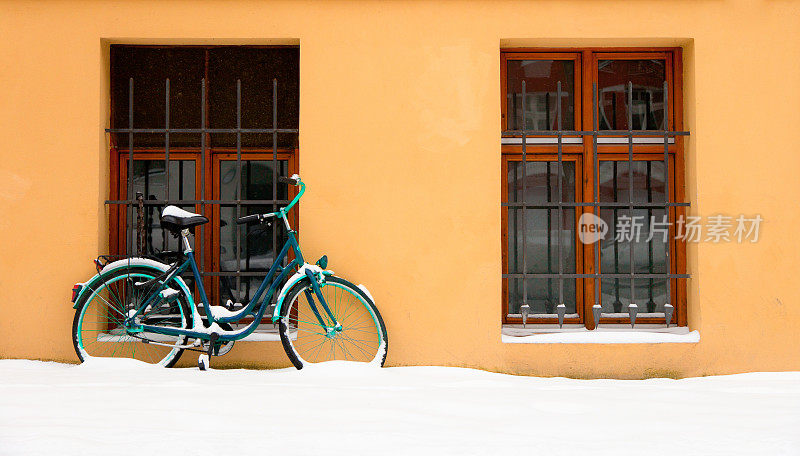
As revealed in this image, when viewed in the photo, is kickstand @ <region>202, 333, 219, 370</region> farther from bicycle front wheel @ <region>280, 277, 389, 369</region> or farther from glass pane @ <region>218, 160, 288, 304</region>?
glass pane @ <region>218, 160, 288, 304</region>

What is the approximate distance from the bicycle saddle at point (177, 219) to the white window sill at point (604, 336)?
2121 mm

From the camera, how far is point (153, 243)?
5.03 metres

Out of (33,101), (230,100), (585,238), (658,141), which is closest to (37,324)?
(33,101)

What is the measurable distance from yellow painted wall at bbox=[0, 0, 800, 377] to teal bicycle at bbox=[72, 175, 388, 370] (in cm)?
19

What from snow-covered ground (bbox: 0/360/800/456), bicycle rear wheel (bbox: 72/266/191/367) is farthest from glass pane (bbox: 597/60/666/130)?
bicycle rear wheel (bbox: 72/266/191/367)

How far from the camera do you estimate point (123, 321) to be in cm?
463

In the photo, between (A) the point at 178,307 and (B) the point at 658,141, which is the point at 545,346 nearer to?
(B) the point at 658,141

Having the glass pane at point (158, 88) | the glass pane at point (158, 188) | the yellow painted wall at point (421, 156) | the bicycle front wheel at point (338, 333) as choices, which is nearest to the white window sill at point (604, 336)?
the yellow painted wall at point (421, 156)

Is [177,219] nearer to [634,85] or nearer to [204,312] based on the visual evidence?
[204,312]

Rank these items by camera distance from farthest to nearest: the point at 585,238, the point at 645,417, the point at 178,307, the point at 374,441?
1. the point at 585,238
2. the point at 178,307
3. the point at 645,417
4. the point at 374,441

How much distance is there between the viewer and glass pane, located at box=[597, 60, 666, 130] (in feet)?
16.3

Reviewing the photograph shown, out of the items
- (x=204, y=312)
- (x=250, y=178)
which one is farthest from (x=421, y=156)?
(x=204, y=312)

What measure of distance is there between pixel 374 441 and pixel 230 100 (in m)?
2.90

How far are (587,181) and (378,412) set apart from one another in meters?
2.35
